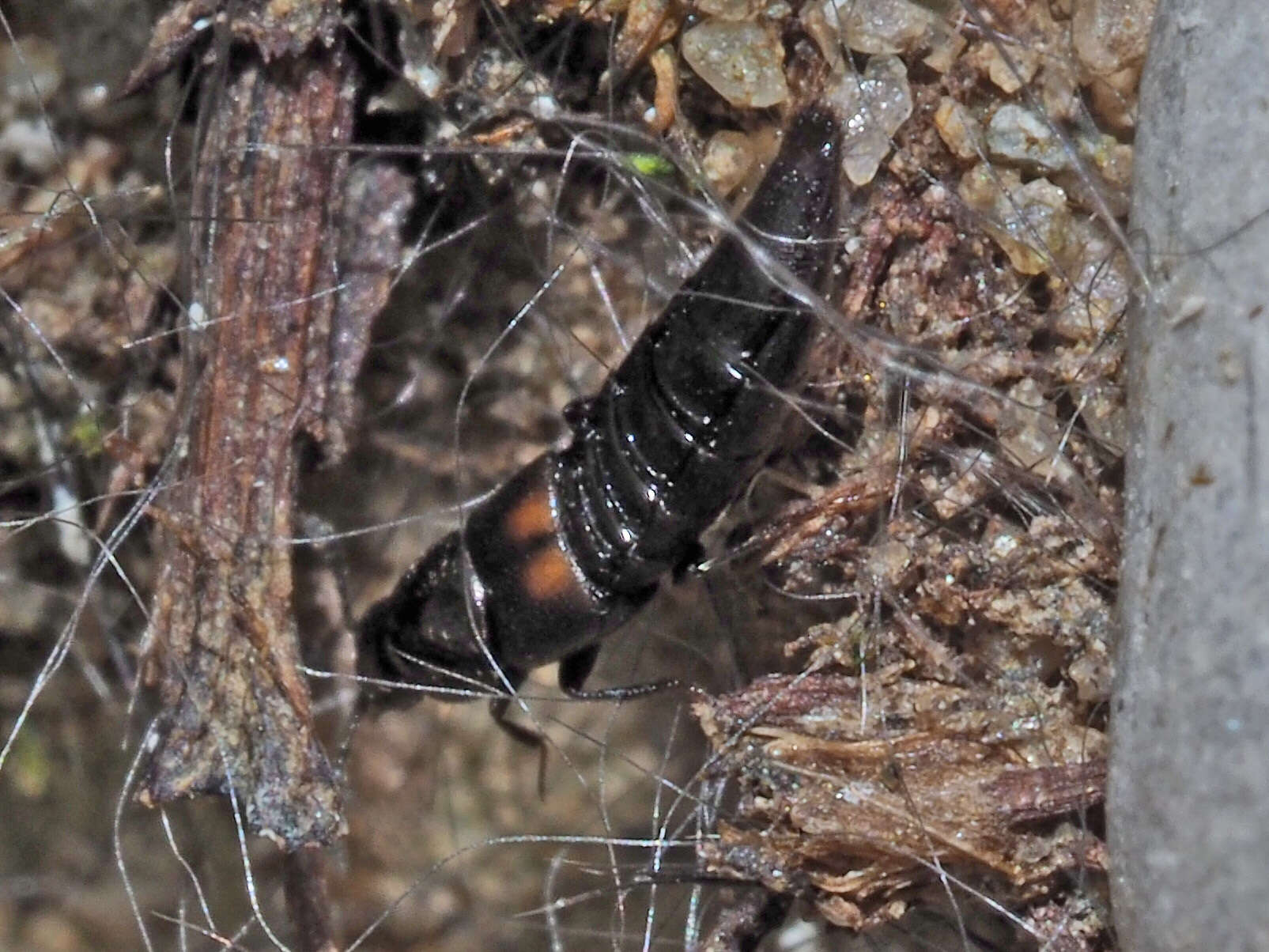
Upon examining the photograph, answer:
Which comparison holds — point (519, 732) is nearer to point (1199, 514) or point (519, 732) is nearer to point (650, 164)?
point (650, 164)

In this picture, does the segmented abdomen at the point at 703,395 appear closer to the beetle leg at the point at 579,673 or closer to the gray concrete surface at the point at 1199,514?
the beetle leg at the point at 579,673

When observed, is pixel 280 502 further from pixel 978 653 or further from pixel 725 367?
pixel 978 653

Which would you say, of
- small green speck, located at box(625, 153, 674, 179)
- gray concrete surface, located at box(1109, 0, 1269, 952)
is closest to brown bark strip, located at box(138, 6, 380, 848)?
small green speck, located at box(625, 153, 674, 179)

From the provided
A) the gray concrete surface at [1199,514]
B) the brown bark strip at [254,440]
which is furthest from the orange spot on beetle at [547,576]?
the gray concrete surface at [1199,514]

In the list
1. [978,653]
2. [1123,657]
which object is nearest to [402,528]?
[978,653]

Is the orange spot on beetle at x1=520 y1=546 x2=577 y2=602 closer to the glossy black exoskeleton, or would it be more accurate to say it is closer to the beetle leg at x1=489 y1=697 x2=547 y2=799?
the glossy black exoskeleton

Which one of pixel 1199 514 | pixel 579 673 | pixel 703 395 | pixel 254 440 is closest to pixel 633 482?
pixel 703 395
